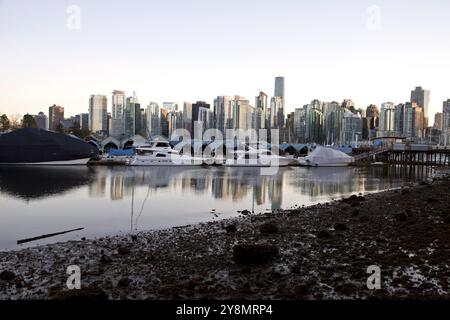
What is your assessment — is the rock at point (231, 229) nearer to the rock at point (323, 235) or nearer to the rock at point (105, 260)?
the rock at point (323, 235)

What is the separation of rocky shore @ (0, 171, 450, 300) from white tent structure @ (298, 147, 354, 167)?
78.9 metres

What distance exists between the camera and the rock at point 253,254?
43.4 ft

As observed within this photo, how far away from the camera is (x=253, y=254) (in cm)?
1334

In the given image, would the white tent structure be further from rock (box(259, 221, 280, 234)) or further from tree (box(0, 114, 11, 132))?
tree (box(0, 114, 11, 132))

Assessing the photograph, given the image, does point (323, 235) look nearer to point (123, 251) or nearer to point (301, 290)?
point (301, 290)

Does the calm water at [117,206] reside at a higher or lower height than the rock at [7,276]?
lower

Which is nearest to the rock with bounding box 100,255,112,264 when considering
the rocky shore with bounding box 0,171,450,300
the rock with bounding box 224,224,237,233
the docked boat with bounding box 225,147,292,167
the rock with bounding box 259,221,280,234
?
the rocky shore with bounding box 0,171,450,300

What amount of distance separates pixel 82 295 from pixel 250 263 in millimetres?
5563

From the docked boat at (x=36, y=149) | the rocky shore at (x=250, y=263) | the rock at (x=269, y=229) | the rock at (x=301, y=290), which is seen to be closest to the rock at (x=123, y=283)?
the rocky shore at (x=250, y=263)

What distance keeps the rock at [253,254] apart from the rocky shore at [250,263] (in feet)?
0.11

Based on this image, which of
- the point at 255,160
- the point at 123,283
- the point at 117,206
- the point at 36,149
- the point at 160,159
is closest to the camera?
the point at 123,283

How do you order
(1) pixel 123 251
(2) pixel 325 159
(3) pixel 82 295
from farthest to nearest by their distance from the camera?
(2) pixel 325 159, (1) pixel 123 251, (3) pixel 82 295

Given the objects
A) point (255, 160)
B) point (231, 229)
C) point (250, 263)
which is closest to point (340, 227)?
point (231, 229)
